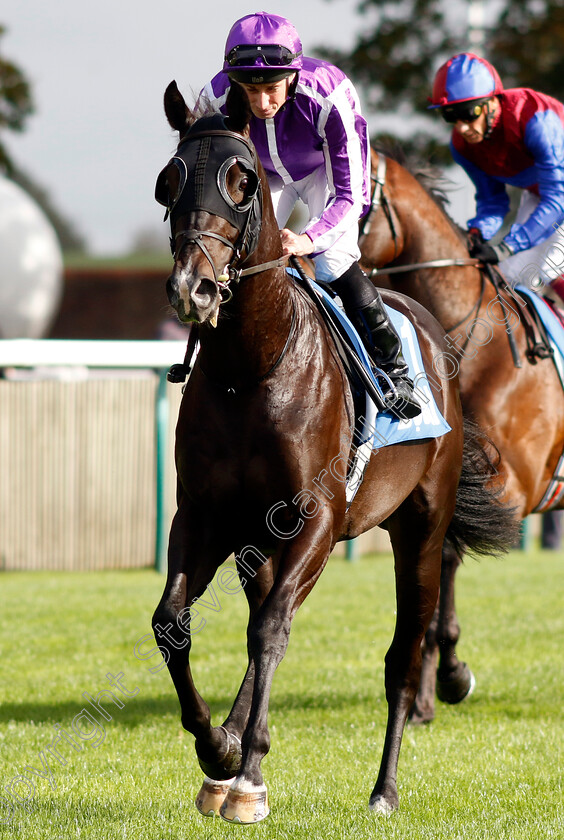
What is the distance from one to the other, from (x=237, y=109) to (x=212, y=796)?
2.24 meters

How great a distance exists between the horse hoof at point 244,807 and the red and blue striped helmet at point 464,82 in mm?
3817

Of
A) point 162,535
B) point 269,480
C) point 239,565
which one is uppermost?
point 269,480

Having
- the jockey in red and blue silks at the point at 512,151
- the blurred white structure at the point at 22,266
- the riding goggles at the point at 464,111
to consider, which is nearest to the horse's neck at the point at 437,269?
the jockey in red and blue silks at the point at 512,151

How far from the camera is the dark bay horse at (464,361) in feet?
18.0

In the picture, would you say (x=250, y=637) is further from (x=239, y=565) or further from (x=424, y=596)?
(x=424, y=596)

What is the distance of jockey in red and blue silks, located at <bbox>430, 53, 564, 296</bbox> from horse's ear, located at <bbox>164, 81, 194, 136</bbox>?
2.60 meters

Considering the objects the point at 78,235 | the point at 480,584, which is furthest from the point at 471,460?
the point at 78,235

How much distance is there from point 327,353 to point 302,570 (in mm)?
814

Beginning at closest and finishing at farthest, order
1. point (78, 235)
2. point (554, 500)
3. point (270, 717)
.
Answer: point (270, 717) → point (554, 500) → point (78, 235)

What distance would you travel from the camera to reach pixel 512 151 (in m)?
5.89

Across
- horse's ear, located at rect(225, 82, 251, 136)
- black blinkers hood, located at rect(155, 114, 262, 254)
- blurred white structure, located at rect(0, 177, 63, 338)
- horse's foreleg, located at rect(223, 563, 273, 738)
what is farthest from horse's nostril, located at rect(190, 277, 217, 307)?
blurred white structure, located at rect(0, 177, 63, 338)

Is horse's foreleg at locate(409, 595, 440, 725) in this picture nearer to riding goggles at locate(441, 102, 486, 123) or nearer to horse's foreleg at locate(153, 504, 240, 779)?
horse's foreleg at locate(153, 504, 240, 779)

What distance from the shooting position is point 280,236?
3621mm

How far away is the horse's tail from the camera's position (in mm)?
4996
